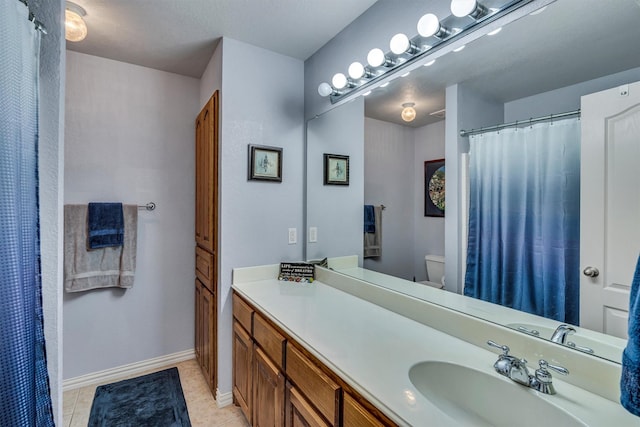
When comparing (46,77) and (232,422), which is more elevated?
(46,77)

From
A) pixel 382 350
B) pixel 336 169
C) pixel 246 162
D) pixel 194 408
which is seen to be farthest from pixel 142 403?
pixel 336 169

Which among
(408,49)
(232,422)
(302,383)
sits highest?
(408,49)

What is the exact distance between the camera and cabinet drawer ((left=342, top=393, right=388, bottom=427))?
0.81 metres

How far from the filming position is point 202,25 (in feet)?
5.96

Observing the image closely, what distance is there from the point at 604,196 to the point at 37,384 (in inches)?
62.1

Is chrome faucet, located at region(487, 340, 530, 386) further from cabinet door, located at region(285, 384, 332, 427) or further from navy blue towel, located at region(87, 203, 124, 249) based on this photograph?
navy blue towel, located at region(87, 203, 124, 249)

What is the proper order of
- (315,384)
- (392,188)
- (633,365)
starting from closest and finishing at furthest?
(633,365), (315,384), (392,188)

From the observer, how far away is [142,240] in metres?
2.44

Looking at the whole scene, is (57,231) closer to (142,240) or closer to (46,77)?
(46,77)

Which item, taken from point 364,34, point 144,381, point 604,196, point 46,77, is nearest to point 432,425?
point 604,196

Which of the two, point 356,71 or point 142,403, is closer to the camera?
point 356,71

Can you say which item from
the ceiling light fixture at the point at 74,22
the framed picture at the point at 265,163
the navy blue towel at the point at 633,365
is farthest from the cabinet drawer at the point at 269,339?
the ceiling light fixture at the point at 74,22

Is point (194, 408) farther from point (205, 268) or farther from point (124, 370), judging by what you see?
point (205, 268)

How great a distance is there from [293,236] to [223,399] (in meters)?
1.18
